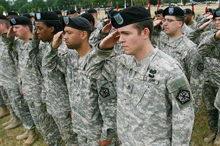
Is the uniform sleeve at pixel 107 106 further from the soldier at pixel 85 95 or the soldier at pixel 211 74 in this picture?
the soldier at pixel 211 74

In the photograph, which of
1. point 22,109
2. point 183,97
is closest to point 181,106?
point 183,97

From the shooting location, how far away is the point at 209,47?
322 centimetres

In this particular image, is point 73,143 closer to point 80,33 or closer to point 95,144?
point 95,144

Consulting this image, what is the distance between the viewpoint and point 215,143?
392 centimetres

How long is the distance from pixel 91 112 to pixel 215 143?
281 cm

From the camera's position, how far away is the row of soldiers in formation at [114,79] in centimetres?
175

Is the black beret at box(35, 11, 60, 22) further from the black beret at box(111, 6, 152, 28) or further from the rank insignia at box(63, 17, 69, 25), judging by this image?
the black beret at box(111, 6, 152, 28)

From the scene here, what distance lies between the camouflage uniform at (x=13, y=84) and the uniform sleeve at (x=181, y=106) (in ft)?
12.2

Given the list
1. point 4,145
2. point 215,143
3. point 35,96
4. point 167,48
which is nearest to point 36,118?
point 35,96

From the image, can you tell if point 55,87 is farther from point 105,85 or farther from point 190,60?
point 190,60

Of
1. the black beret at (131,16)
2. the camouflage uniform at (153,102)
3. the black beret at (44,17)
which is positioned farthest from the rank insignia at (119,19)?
the black beret at (44,17)

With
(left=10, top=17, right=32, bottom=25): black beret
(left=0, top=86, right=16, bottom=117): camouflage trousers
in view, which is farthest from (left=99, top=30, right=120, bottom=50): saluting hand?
(left=0, top=86, right=16, bottom=117): camouflage trousers

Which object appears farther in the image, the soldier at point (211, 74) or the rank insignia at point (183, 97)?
the soldier at point (211, 74)

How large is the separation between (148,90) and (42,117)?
106 inches
